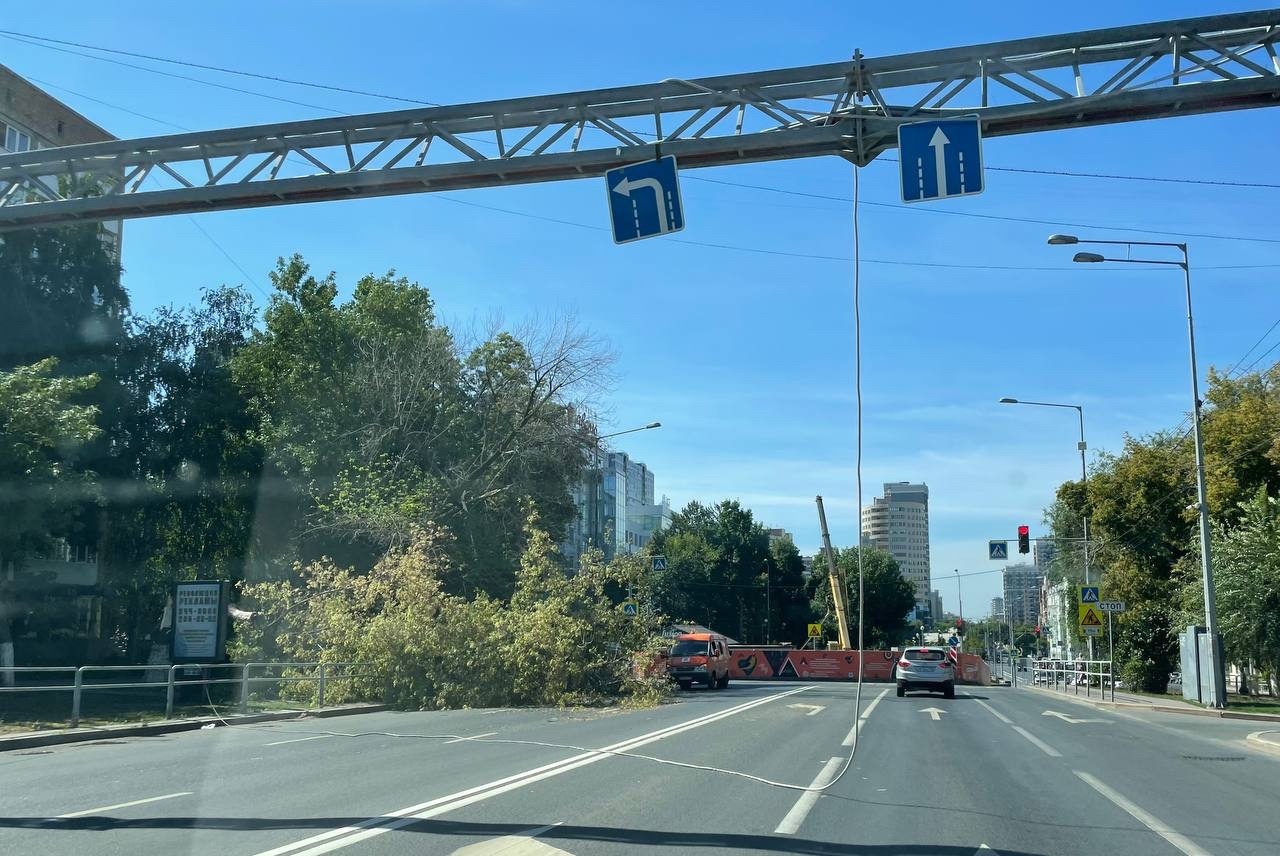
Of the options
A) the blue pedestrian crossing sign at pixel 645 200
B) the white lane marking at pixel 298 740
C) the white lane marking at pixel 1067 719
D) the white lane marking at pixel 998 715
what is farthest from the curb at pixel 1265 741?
the white lane marking at pixel 298 740

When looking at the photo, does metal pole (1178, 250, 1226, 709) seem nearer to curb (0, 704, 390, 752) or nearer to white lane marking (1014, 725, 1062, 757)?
white lane marking (1014, 725, 1062, 757)

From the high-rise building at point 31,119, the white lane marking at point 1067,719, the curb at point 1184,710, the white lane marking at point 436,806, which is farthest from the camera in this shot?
the high-rise building at point 31,119

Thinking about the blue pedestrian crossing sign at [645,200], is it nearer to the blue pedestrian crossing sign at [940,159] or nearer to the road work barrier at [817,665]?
the blue pedestrian crossing sign at [940,159]

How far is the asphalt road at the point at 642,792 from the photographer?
852cm

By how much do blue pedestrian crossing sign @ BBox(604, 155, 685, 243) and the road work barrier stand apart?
119 ft

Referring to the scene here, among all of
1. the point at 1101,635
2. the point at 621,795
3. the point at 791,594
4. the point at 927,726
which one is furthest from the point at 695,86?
the point at 791,594

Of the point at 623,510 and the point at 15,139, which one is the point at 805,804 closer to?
the point at 15,139

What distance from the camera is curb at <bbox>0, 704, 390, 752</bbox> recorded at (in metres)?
16.2

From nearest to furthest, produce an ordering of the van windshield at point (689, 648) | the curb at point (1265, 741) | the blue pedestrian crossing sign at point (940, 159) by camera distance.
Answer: the blue pedestrian crossing sign at point (940, 159), the curb at point (1265, 741), the van windshield at point (689, 648)

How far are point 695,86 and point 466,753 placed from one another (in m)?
9.39

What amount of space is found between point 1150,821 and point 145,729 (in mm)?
15796

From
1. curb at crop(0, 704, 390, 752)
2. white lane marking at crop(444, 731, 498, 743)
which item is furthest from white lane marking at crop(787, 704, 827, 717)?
curb at crop(0, 704, 390, 752)

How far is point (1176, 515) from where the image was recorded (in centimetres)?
4100

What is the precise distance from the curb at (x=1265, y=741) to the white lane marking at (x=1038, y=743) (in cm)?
353
